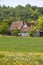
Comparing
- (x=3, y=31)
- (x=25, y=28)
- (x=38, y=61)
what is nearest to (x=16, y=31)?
(x=3, y=31)

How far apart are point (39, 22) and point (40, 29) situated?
3.29 metres

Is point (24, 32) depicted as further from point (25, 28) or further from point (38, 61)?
point (38, 61)

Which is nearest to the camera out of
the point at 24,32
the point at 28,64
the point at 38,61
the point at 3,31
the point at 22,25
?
the point at 28,64

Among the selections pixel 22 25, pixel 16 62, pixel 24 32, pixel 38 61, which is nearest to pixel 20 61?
pixel 16 62

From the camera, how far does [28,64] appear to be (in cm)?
1538

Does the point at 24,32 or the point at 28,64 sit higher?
the point at 28,64

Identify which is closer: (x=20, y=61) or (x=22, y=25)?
A: (x=20, y=61)

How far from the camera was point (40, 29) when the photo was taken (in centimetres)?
8988

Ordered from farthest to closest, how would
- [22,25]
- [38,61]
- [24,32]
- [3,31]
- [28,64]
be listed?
[22,25] → [24,32] → [3,31] → [38,61] → [28,64]

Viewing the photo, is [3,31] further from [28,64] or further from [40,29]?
[28,64]

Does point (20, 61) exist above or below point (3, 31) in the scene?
above

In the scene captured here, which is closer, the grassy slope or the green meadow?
the green meadow

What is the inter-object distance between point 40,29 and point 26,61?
2920 inches

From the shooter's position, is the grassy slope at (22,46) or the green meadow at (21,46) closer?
the green meadow at (21,46)
